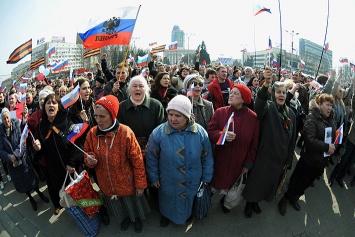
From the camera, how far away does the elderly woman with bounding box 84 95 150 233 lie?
2598 mm

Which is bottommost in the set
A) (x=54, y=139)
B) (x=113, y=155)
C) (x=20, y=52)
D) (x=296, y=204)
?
(x=296, y=204)

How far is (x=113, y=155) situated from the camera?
2658mm

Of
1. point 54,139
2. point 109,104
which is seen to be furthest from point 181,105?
point 54,139

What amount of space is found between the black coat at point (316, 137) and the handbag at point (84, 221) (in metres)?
3.47

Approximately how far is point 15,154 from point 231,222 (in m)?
3.78

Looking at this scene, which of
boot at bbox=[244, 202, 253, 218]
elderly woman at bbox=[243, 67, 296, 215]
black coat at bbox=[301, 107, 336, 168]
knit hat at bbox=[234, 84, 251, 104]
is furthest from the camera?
boot at bbox=[244, 202, 253, 218]

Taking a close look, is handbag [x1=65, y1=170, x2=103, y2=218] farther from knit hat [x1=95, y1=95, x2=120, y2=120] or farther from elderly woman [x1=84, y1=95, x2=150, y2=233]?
knit hat [x1=95, y1=95, x2=120, y2=120]

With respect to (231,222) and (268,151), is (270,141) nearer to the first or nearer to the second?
(268,151)

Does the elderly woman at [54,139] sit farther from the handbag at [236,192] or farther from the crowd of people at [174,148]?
the handbag at [236,192]

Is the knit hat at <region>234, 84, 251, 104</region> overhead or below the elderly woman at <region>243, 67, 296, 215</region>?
overhead

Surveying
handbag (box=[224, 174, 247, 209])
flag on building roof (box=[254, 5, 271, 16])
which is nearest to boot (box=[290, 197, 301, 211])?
handbag (box=[224, 174, 247, 209])

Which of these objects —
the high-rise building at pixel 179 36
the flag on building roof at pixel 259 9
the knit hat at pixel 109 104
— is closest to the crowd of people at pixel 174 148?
the knit hat at pixel 109 104

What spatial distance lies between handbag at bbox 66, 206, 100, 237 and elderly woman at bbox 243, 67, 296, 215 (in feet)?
7.51

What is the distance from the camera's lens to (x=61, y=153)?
10.7 feet
